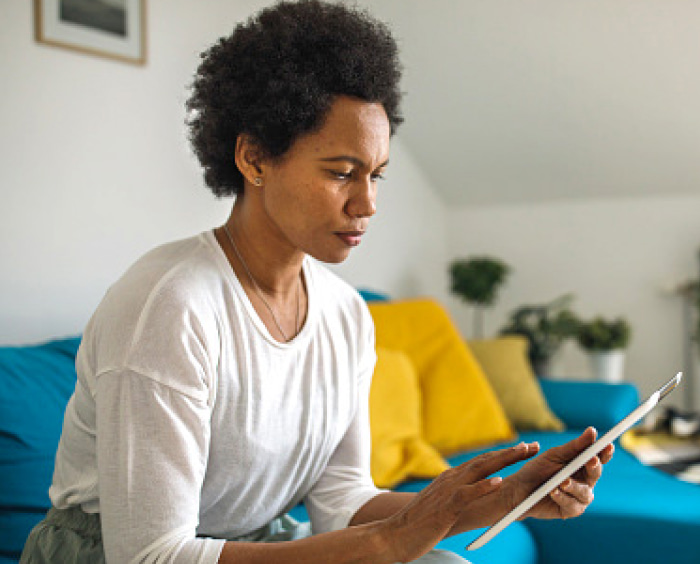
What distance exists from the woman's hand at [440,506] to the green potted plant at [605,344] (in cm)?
292

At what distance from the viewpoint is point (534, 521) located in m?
2.09

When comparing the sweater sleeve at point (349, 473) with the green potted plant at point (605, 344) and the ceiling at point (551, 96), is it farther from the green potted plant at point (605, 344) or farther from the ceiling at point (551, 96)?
the green potted plant at point (605, 344)

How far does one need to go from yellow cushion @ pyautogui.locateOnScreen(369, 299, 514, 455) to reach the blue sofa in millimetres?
78

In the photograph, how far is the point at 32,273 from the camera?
210 cm

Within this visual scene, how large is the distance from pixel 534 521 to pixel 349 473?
0.90m

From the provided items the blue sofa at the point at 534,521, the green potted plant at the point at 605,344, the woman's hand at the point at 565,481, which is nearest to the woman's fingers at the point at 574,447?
the woman's hand at the point at 565,481

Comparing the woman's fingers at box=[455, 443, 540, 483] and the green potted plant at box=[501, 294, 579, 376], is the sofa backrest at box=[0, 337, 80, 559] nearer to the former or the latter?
the woman's fingers at box=[455, 443, 540, 483]

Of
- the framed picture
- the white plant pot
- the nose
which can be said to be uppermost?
the framed picture

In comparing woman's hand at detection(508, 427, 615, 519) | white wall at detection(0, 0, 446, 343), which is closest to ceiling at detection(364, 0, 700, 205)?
white wall at detection(0, 0, 446, 343)

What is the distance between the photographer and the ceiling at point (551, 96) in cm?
323

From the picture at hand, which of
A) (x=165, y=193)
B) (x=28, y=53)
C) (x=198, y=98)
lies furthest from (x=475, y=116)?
(x=198, y=98)

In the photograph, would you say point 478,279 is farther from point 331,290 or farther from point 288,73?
point 288,73

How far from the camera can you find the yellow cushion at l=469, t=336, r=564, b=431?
2807mm

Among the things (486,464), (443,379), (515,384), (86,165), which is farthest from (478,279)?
(486,464)
